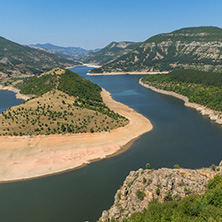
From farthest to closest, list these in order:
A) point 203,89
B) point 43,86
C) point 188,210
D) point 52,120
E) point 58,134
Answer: point 43,86 < point 203,89 < point 52,120 < point 58,134 < point 188,210

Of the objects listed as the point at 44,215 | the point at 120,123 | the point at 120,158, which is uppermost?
the point at 120,123

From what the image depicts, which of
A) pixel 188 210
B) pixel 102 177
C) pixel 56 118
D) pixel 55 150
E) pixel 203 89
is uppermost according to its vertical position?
pixel 203 89

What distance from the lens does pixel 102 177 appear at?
218ft

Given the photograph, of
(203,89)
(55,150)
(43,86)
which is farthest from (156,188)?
(43,86)

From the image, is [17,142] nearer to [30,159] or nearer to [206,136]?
[30,159]

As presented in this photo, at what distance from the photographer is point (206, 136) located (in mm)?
98375

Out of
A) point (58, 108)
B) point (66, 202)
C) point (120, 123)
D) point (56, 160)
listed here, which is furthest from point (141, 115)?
point (66, 202)

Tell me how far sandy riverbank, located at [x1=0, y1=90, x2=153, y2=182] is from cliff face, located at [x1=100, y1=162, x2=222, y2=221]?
105 ft

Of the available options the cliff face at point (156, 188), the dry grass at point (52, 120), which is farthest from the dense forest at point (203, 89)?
the cliff face at point (156, 188)

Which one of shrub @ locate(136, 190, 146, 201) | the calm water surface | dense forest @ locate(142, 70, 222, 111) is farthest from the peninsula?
dense forest @ locate(142, 70, 222, 111)

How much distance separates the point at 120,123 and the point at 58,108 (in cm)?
3836

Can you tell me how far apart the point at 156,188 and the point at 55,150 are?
5228 centimetres

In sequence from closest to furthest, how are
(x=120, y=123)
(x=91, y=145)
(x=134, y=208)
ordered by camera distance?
(x=134, y=208) → (x=91, y=145) → (x=120, y=123)

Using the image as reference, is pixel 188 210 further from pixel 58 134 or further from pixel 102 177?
pixel 58 134
